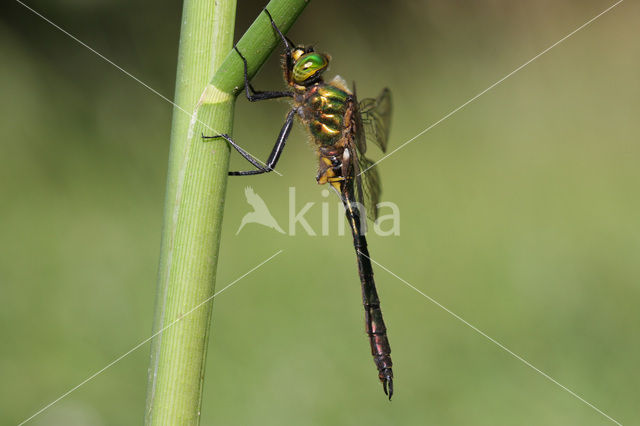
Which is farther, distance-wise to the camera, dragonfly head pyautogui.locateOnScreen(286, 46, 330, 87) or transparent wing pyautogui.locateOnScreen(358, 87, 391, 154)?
transparent wing pyautogui.locateOnScreen(358, 87, 391, 154)

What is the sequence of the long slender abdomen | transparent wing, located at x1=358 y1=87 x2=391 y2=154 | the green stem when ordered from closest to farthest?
the green stem, the long slender abdomen, transparent wing, located at x1=358 y1=87 x2=391 y2=154

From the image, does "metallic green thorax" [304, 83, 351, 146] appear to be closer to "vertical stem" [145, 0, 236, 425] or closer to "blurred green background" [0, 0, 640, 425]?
"vertical stem" [145, 0, 236, 425]

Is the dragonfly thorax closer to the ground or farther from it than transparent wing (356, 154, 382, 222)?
farther from it

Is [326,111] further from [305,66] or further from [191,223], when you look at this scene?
[191,223]

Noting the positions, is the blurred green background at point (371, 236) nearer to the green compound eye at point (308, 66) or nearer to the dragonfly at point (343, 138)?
the dragonfly at point (343, 138)

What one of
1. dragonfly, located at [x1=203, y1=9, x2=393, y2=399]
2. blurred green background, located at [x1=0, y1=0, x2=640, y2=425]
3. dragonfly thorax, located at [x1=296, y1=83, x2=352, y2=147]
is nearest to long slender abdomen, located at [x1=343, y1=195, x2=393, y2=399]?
dragonfly, located at [x1=203, y1=9, x2=393, y2=399]

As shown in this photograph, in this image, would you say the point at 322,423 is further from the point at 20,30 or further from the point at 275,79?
the point at 20,30

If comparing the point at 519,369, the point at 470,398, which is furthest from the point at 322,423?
the point at 519,369
